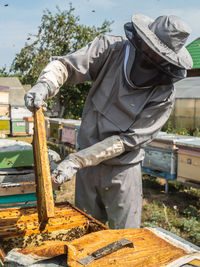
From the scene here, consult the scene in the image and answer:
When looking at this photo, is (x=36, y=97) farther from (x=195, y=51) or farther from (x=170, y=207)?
(x=195, y=51)

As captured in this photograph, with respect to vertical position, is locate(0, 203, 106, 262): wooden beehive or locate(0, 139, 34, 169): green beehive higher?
locate(0, 139, 34, 169): green beehive

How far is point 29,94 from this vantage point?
1592mm

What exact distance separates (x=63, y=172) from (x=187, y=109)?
10793 millimetres

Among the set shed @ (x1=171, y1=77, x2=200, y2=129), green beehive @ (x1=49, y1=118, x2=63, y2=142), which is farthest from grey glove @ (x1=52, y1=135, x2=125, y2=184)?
shed @ (x1=171, y1=77, x2=200, y2=129)

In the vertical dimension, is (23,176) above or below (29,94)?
below

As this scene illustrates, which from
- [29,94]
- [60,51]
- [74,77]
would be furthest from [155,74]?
[60,51]

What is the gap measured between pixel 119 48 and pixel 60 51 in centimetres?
1294

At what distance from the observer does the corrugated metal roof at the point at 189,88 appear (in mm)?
11758

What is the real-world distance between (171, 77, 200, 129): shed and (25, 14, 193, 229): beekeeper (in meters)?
9.66

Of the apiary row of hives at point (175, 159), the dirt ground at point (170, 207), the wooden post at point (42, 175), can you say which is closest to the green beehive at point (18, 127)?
the dirt ground at point (170, 207)

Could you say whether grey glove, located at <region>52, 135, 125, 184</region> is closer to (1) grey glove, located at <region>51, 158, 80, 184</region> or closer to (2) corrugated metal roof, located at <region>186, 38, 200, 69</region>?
(1) grey glove, located at <region>51, 158, 80, 184</region>

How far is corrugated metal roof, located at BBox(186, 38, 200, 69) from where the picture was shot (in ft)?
44.7

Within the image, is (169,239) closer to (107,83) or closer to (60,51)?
(107,83)

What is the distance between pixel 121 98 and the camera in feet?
6.55
